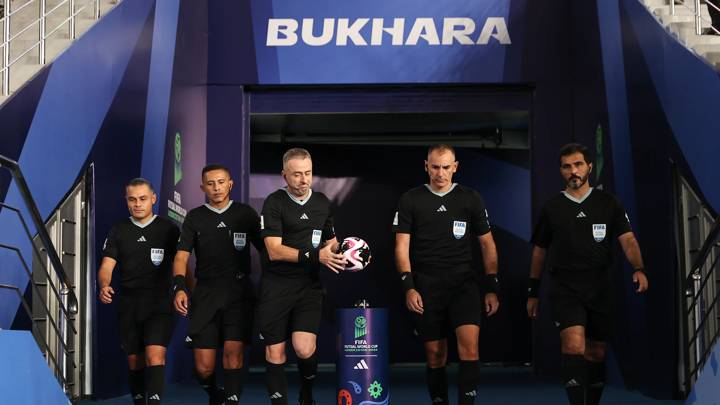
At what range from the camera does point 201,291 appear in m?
7.51

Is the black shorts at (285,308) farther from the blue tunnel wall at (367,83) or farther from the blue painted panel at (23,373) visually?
the blue tunnel wall at (367,83)

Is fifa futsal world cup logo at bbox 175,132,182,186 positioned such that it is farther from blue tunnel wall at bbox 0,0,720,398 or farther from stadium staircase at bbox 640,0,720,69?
stadium staircase at bbox 640,0,720,69

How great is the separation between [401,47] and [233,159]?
244 centimetres

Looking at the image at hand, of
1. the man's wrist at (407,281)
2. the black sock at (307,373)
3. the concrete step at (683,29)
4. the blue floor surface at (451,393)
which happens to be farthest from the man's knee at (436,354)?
the concrete step at (683,29)

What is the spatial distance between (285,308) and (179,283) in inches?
31.1

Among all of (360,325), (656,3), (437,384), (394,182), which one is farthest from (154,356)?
(394,182)

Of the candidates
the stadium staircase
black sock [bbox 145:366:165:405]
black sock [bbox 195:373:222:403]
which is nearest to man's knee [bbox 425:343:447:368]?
black sock [bbox 195:373:222:403]

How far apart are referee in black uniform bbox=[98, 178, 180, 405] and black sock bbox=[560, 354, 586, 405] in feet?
9.36

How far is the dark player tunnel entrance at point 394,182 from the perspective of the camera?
16.8m

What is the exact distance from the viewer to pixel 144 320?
25.0 feet

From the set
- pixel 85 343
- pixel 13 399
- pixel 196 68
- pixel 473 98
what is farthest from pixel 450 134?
pixel 13 399

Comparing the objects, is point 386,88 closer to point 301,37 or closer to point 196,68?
point 301,37

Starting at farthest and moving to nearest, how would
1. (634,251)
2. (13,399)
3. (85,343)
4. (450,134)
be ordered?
(450,134)
(85,343)
(634,251)
(13,399)

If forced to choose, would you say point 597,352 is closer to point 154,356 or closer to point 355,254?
point 355,254
